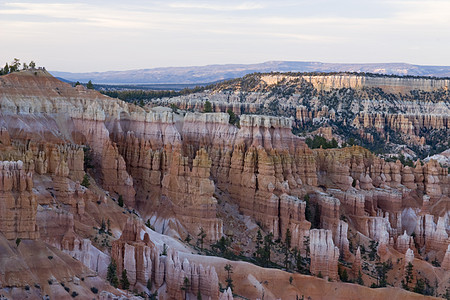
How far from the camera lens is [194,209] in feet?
235

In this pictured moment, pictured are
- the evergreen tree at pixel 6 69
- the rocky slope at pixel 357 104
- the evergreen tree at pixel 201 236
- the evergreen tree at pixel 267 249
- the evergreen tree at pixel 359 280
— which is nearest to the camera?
the evergreen tree at pixel 359 280

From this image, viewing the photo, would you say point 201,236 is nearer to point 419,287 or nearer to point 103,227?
point 103,227

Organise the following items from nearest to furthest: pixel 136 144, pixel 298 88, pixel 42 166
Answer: pixel 42 166 < pixel 136 144 < pixel 298 88

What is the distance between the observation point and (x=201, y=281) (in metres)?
57.0

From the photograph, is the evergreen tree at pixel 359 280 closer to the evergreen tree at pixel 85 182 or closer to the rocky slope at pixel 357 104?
the evergreen tree at pixel 85 182

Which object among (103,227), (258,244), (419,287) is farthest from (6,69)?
(419,287)

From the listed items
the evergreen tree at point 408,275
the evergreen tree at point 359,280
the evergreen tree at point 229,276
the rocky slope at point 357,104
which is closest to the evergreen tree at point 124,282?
the evergreen tree at point 229,276

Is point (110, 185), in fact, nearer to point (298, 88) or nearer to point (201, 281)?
point (201, 281)

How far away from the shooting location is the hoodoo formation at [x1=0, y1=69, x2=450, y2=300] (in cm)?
5391

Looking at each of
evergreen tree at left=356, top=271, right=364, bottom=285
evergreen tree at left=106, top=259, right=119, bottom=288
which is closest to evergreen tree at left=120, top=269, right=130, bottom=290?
evergreen tree at left=106, top=259, right=119, bottom=288

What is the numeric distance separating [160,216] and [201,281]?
16.4m

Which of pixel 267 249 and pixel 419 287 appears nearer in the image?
pixel 419 287

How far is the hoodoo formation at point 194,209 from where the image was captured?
2122 inches

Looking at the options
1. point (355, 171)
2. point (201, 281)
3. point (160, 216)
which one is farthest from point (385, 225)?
point (201, 281)
